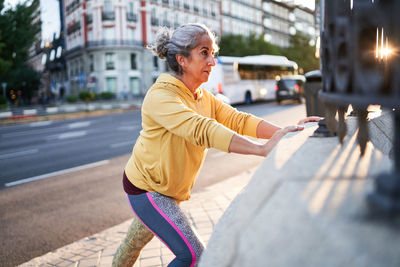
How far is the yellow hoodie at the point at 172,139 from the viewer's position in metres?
1.90

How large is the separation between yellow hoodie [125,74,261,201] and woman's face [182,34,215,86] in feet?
0.34

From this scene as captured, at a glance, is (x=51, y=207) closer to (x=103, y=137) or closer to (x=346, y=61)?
(x=346, y=61)

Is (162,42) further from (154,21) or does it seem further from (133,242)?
(154,21)

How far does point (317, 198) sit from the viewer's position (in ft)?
3.52

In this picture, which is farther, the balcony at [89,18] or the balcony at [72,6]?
the balcony at [72,6]

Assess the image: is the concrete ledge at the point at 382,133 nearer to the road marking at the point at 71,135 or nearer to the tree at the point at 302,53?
the road marking at the point at 71,135

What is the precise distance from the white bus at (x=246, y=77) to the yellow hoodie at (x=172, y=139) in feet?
73.1

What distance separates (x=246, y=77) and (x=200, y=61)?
2767cm

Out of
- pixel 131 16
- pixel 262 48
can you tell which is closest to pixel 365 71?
pixel 131 16

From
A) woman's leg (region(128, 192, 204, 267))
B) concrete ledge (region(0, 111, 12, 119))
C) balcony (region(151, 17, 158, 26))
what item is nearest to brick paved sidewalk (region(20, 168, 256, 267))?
woman's leg (region(128, 192, 204, 267))

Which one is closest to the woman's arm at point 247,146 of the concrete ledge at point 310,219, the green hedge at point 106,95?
the concrete ledge at point 310,219

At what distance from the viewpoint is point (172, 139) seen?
2.19 m

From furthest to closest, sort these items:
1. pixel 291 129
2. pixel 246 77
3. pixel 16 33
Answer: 1. pixel 246 77
2. pixel 16 33
3. pixel 291 129

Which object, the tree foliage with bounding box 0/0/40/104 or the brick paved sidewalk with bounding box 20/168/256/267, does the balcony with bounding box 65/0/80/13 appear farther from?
the brick paved sidewalk with bounding box 20/168/256/267
